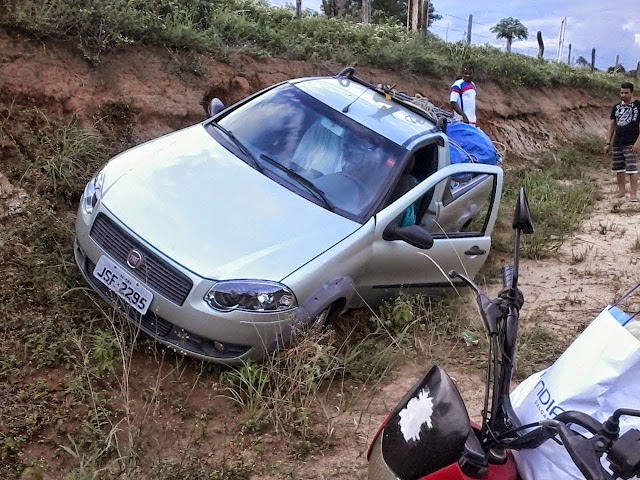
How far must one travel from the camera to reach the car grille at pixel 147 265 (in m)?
3.54

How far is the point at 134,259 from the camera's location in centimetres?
366

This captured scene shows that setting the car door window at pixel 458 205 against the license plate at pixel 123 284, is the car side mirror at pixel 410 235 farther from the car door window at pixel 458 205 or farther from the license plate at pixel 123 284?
the license plate at pixel 123 284

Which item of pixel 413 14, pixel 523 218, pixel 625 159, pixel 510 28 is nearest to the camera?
pixel 523 218

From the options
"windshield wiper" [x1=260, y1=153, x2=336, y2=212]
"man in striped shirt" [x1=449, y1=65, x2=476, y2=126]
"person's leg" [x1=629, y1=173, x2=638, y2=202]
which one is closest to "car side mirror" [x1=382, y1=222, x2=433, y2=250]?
"windshield wiper" [x1=260, y1=153, x2=336, y2=212]

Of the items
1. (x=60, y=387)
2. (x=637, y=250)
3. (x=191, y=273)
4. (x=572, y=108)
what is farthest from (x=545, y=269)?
(x=572, y=108)

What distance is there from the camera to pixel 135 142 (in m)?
6.25

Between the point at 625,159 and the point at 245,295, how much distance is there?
7950 mm

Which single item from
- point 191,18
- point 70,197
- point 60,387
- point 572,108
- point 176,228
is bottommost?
point 572,108

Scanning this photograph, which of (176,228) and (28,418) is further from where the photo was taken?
(176,228)

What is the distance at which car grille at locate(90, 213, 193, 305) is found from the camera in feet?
11.6

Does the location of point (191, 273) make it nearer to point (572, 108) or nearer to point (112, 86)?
point (112, 86)

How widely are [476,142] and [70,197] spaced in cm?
385

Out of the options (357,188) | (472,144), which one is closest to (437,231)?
(357,188)

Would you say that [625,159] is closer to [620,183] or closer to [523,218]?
[620,183]
